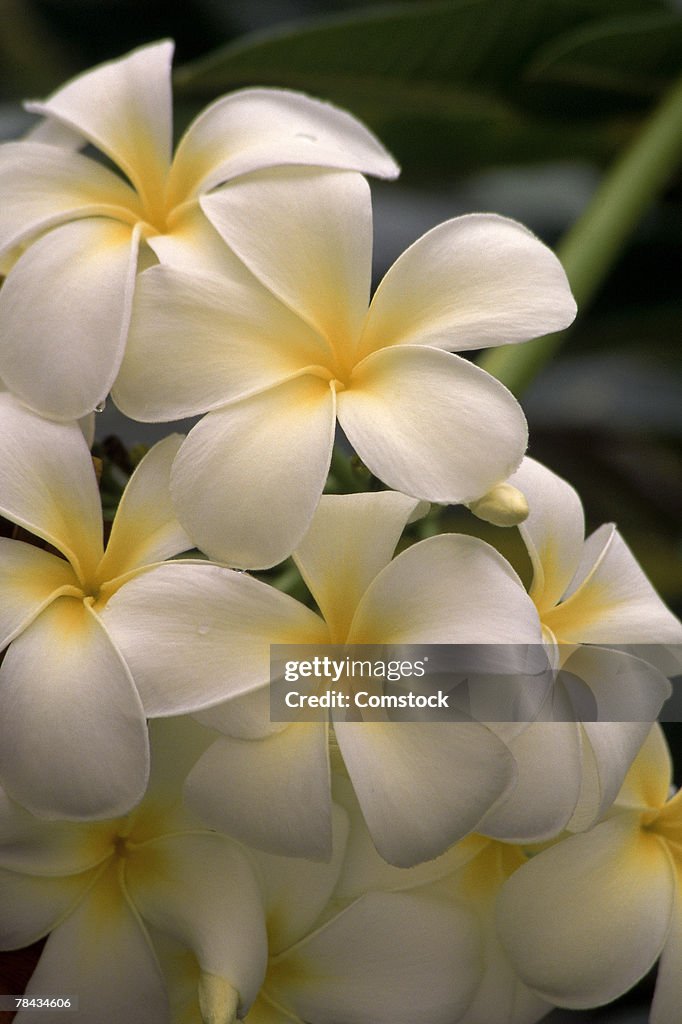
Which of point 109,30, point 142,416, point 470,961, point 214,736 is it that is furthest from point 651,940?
point 109,30

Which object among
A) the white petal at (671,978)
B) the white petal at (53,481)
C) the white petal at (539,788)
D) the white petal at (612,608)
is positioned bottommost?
the white petal at (671,978)

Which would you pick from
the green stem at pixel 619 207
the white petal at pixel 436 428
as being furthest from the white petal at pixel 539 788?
the green stem at pixel 619 207

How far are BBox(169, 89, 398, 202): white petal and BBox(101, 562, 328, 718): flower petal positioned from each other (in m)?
0.21

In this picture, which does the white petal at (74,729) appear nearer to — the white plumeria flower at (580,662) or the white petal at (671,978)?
the white plumeria flower at (580,662)

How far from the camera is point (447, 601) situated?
1.35 feet

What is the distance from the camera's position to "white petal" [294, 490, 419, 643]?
43 centimetres

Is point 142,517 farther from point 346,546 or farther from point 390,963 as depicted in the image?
point 390,963

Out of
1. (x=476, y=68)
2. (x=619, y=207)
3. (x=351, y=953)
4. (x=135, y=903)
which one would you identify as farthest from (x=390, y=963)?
(x=476, y=68)

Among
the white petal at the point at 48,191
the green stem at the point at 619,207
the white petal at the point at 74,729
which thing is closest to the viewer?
the white petal at the point at 74,729

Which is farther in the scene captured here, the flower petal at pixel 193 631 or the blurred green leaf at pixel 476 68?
the blurred green leaf at pixel 476 68

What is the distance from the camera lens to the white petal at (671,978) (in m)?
0.47

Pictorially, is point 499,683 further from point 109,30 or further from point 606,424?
point 109,30

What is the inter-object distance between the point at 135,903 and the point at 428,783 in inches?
6.2

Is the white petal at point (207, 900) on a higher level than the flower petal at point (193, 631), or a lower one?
lower
